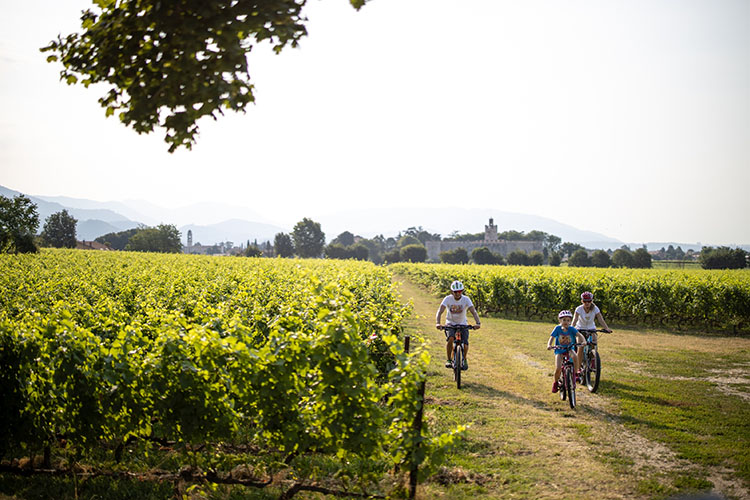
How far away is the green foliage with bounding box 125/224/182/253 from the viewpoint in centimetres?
11238

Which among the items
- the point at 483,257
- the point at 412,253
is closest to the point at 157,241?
the point at 412,253

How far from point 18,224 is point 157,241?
199 feet

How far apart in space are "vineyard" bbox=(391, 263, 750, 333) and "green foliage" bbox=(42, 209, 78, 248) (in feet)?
376

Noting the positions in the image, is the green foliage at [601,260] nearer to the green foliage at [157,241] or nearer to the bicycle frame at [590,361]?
the green foliage at [157,241]

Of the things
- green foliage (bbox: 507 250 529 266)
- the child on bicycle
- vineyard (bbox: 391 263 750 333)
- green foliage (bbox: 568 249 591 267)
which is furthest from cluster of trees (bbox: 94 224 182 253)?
the child on bicycle

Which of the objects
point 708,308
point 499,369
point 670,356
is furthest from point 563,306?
point 499,369

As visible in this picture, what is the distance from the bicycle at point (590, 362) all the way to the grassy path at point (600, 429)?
1.56 ft

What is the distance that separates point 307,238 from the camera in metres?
165

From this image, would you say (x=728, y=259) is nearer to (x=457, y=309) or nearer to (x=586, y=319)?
(x=586, y=319)

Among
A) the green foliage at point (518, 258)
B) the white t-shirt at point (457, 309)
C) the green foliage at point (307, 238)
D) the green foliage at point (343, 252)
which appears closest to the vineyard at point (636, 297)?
the white t-shirt at point (457, 309)

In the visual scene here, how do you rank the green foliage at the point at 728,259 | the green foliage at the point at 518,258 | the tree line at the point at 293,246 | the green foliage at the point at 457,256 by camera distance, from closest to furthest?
the tree line at the point at 293,246
the green foliage at the point at 728,259
the green foliage at the point at 518,258
the green foliage at the point at 457,256

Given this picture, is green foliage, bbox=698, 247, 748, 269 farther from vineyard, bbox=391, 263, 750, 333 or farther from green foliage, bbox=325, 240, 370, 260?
green foliage, bbox=325, 240, 370, 260

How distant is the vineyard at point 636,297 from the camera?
22609mm

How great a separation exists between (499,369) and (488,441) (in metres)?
5.89
